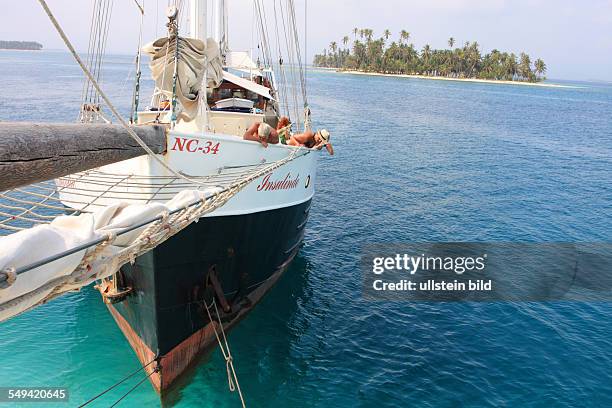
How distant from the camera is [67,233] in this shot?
12.4 ft

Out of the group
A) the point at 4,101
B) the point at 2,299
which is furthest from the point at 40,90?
the point at 2,299

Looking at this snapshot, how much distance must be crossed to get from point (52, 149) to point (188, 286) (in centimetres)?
585

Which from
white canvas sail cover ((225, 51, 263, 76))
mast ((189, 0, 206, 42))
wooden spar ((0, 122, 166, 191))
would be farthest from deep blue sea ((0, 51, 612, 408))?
white canvas sail cover ((225, 51, 263, 76))

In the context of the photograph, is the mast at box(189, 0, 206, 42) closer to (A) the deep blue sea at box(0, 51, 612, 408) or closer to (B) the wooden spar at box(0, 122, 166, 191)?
(B) the wooden spar at box(0, 122, 166, 191)

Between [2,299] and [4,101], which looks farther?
[4,101]

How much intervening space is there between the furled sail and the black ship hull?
2.68 metres

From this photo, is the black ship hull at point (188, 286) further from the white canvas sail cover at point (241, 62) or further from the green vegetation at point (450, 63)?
the green vegetation at point (450, 63)

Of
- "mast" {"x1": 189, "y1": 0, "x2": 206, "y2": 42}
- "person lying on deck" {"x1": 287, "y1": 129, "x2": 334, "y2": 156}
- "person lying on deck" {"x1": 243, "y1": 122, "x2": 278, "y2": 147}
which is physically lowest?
"person lying on deck" {"x1": 287, "y1": 129, "x2": 334, "y2": 156}

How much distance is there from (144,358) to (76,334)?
2893 millimetres

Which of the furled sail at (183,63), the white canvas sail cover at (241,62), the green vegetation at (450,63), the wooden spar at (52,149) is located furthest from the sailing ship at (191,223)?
the green vegetation at (450,63)

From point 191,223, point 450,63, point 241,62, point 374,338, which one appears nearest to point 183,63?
point 191,223

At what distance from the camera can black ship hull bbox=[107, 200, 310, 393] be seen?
333 inches

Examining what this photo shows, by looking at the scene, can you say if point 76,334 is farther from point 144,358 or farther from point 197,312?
point 197,312

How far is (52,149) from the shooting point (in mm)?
3502
